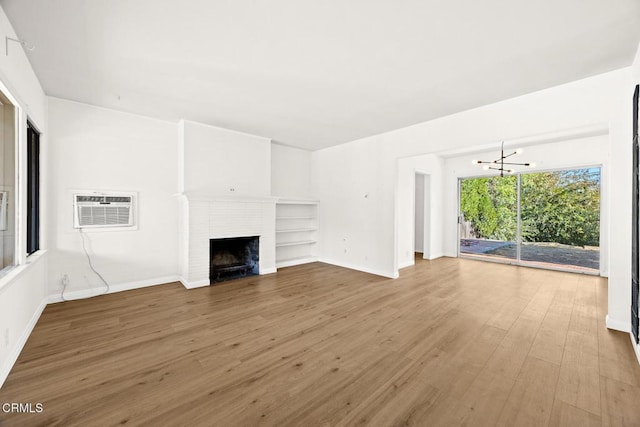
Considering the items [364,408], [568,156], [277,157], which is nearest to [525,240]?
[568,156]

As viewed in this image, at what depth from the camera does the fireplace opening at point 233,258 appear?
4.82 m

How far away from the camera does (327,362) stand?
229 cm

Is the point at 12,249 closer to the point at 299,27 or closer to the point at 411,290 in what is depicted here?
the point at 299,27

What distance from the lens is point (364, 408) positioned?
5.77 ft

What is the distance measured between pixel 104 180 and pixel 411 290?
A: 4.96 metres

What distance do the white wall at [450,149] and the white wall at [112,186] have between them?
329 cm

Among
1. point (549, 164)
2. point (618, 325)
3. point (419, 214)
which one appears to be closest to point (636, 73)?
point (618, 325)

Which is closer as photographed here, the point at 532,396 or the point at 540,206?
the point at 532,396

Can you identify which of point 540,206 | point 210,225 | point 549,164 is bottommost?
point 210,225

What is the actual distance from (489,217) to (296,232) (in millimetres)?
4922

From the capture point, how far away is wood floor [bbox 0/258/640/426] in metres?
1.72

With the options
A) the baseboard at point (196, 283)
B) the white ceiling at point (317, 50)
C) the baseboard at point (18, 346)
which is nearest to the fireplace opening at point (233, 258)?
the baseboard at point (196, 283)

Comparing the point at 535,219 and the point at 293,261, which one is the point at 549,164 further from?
the point at 293,261

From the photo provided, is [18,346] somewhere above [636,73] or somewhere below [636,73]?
below
